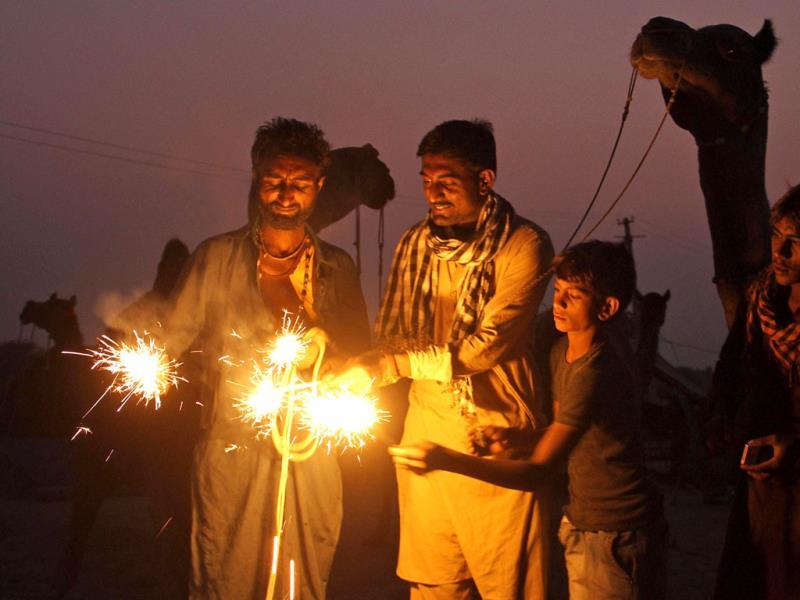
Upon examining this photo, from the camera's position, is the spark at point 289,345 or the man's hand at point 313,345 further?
the man's hand at point 313,345

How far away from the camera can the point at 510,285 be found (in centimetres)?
303

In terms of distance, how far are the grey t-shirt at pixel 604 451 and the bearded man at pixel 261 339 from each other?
1.08 metres

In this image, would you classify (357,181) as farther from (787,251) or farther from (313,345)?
(787,251)

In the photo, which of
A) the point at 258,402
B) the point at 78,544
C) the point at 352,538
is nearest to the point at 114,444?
the point at 78,544

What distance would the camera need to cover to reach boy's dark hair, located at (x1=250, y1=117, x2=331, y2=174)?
3.34 meters

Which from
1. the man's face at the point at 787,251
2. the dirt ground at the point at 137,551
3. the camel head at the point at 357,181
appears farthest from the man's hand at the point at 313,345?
the dirt ground at the point at 137,551

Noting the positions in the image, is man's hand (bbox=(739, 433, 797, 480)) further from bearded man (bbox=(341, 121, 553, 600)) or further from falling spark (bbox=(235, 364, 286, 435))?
falling spark (bbox=(235, 364, 286, 435))

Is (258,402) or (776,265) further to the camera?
(258,402)

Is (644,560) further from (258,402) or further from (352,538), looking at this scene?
(352,538)

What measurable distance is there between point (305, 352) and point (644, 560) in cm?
156

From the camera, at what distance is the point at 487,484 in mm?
2967

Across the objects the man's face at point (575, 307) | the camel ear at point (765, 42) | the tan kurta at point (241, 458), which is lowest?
the tan kurta at point (241, 458)

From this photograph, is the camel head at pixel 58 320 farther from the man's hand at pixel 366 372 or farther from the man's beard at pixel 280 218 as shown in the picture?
the man's hand at pixel 366 372

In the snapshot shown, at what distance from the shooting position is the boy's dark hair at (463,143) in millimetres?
3041
